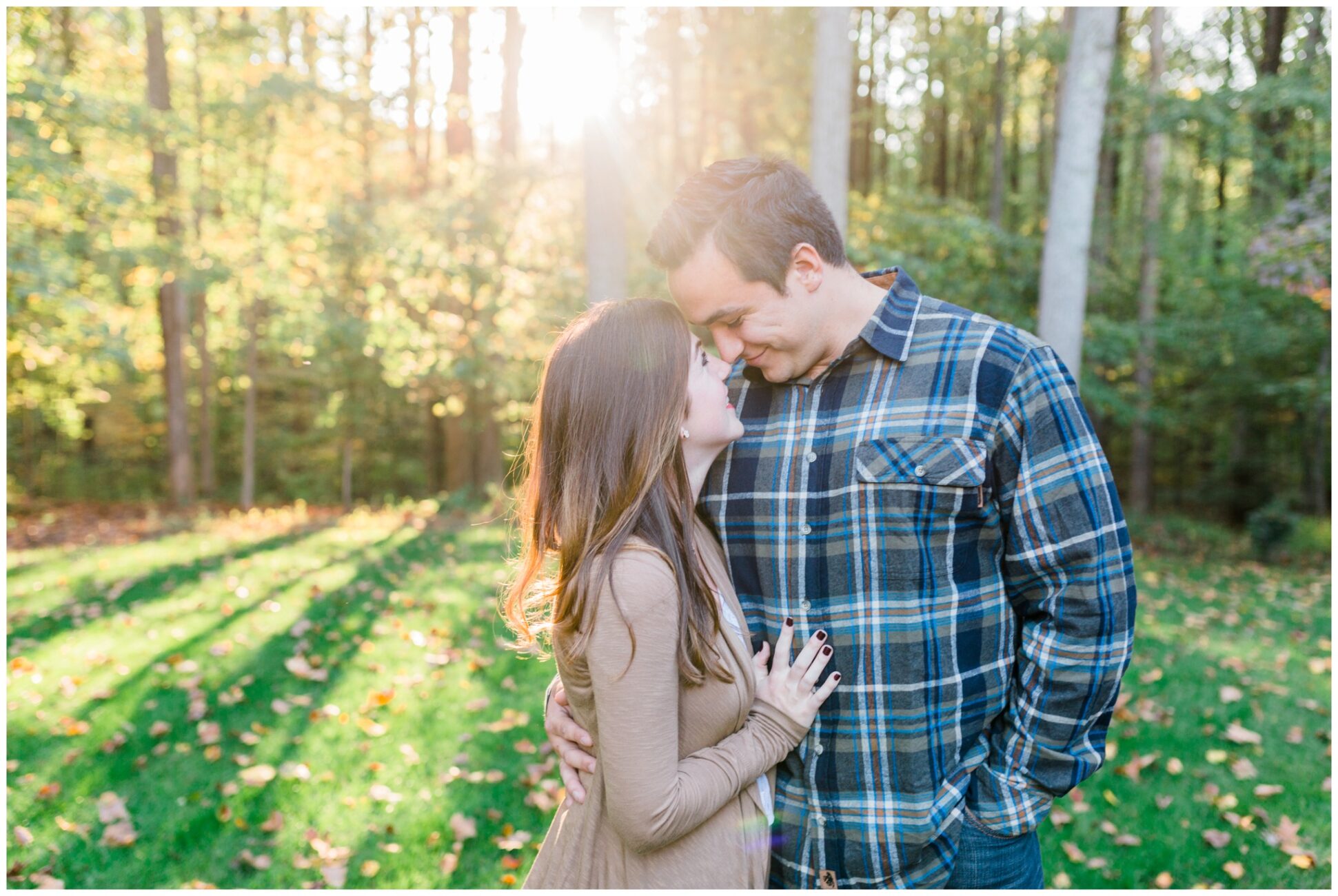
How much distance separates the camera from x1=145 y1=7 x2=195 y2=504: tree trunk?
1342cm

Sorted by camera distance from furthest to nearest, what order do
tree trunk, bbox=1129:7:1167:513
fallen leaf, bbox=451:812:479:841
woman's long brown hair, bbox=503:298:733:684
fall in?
tree trunk, bbox=1129:7:1167:513 → fallen leaf, bbox=451:812:479:841 → woman's long brown hair, bbox=503:298:733:684

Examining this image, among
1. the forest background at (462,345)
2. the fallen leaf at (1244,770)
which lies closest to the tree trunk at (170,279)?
the forest background at (462,345)

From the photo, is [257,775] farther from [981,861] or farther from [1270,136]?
[1270,136]

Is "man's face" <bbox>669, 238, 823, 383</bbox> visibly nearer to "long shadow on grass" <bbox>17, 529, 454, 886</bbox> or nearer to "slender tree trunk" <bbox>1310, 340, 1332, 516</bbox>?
"long shadow on grass" <bbox>17, 529, 454, 886</bbox>

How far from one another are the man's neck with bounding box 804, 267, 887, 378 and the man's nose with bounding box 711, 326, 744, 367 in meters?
0.17

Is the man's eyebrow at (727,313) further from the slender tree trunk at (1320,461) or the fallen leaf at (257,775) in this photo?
the slender tree trunk at (1320,461)

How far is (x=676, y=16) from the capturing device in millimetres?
17719

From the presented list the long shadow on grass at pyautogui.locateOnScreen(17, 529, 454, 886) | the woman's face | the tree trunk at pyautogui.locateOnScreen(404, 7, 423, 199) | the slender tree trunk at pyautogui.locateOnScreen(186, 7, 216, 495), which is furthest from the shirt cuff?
the tree trunk at pyautogui.locateOnScreen(404, 7, 423, 199)

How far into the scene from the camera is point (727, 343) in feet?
6.81

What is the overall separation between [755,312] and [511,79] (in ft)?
52.1

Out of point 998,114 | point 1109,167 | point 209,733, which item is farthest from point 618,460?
point 998,114

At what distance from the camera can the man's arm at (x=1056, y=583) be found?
175 centimetres

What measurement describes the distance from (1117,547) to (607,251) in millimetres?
5816

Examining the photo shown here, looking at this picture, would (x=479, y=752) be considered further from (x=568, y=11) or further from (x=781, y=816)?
(x=568, y=11)
